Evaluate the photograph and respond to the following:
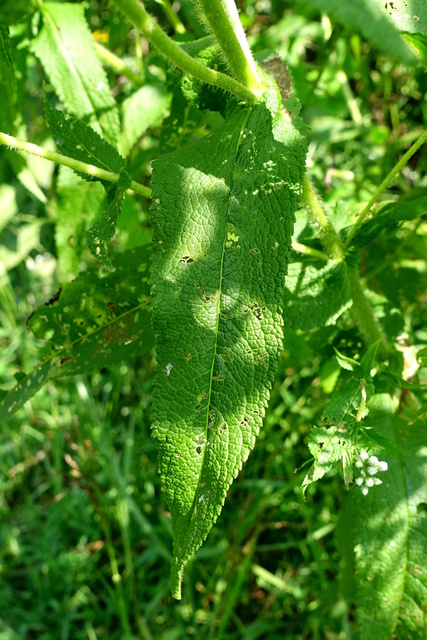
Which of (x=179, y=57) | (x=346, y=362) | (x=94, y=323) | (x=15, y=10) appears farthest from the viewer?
(x=15, y=10)

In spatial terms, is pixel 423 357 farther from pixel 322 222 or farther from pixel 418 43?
pixel 418 43

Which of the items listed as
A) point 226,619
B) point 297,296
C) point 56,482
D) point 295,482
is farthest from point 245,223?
point 56,482

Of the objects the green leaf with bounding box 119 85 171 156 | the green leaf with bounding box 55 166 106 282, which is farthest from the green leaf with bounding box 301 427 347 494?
the green leaf with bounding box 119 85 171 156

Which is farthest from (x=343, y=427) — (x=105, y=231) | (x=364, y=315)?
(x=105, y=231)

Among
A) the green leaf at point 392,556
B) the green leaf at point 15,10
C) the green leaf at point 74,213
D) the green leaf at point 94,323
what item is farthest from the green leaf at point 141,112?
the green leaf at point 392,556

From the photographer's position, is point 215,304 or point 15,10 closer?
point 215,304

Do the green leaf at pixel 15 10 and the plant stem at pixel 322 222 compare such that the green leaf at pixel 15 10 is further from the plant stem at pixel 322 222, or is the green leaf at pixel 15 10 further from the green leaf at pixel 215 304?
the plant stem at pixel 322 222

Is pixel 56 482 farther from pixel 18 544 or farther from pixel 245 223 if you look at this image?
pixel 245 223
